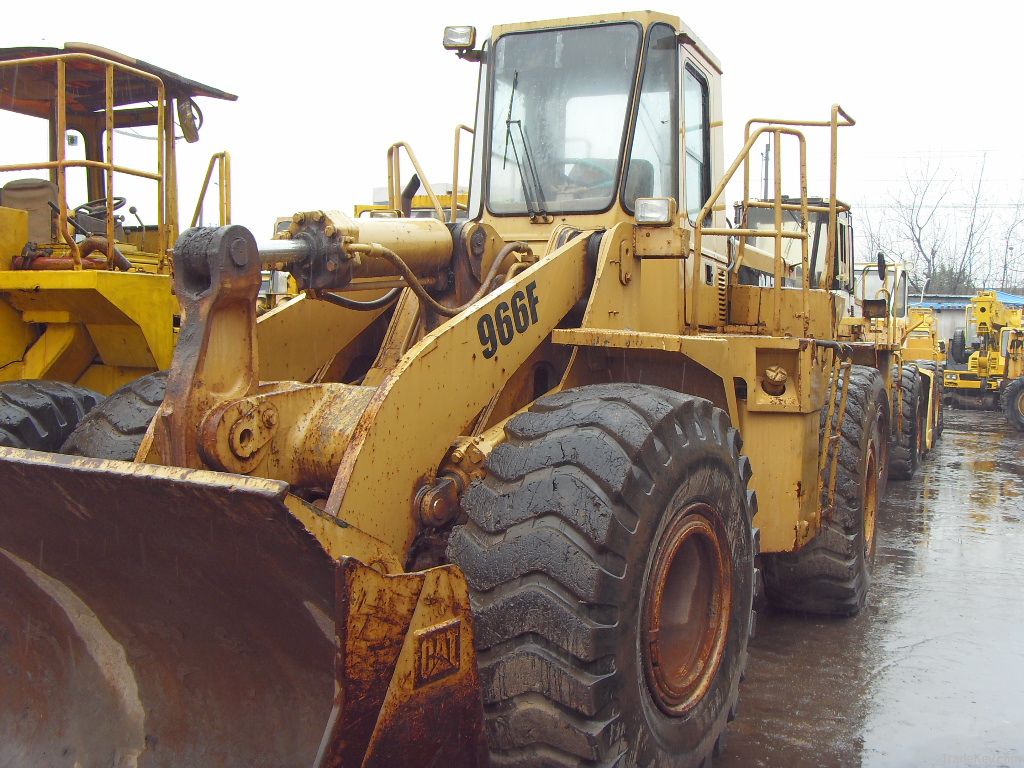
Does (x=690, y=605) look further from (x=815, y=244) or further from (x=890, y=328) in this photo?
(x=890, y=328)

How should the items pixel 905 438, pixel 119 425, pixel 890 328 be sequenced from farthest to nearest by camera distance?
pixel 890 328, pixel 905 438, pixel 119 425

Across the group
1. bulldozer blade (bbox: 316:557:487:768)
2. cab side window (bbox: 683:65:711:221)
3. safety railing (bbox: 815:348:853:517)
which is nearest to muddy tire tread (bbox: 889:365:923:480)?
safety railing (bbox: 815:348:853:517)

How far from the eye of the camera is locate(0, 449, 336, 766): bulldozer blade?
2688 millimetres

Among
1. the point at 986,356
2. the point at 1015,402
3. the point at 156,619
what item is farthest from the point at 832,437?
the point at 986,356

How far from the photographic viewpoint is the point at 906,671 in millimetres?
5082

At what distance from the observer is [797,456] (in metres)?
4.85

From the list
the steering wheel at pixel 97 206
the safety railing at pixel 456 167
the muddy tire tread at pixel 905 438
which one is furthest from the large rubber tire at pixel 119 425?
the muddy tire tread at pixel 905 438

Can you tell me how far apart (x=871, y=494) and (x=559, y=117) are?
144 inches

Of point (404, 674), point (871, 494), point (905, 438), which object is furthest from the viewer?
point (905, 438)

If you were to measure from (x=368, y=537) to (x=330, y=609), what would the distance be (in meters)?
0.22

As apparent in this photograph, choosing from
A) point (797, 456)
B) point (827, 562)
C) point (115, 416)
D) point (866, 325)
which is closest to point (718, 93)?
point (797, 456)

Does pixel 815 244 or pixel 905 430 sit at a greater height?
pixel 815 244

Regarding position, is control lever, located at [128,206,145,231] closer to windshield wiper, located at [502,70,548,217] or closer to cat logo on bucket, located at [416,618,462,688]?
windshield wiper, located at [502,70,548,217]

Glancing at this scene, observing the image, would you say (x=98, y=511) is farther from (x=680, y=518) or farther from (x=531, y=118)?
(x=531, y=118)
